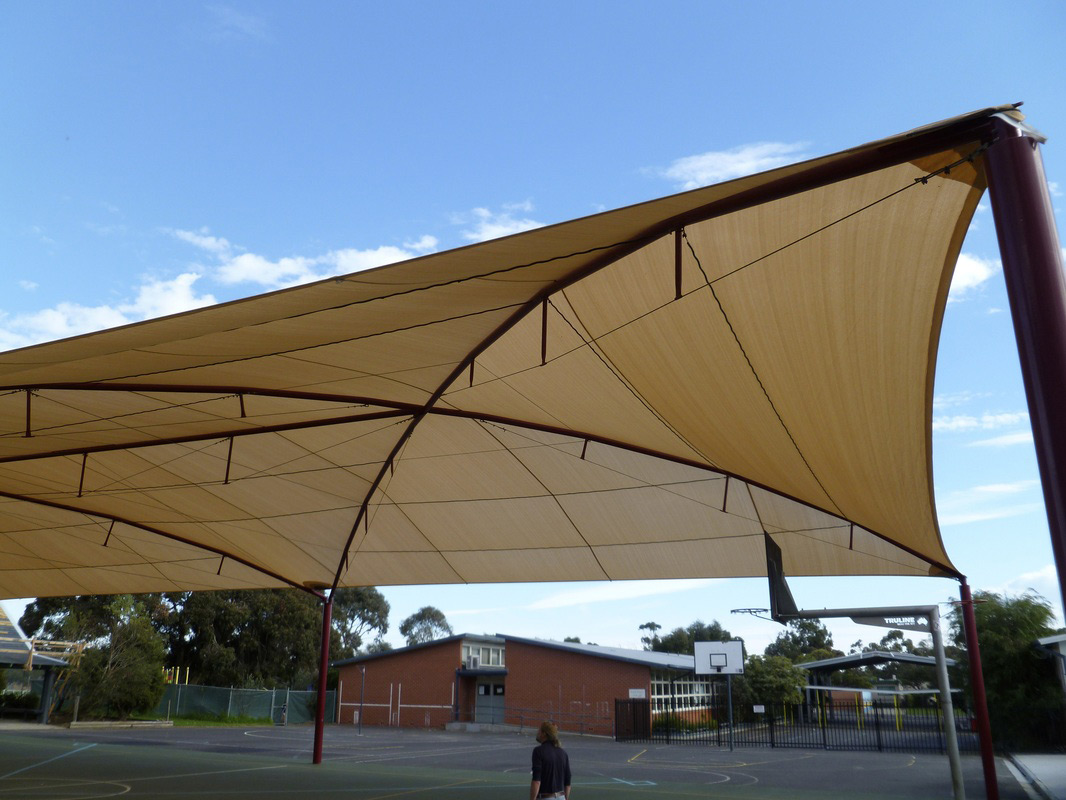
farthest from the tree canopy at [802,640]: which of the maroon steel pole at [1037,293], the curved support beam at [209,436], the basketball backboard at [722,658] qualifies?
the maroon steel pole at [1037,293]

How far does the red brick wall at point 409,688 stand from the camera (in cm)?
4869

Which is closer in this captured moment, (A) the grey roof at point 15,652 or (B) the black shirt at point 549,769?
(B) the black shirt at point 549,769

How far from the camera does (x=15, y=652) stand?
121 ft

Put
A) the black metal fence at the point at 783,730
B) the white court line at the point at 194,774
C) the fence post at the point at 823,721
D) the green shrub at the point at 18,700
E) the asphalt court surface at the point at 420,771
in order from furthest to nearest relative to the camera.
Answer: the green shrub at the point at 18,700 → the fence post at the point at 823,721 → the black metal fence at the point at 783,730 → the white court line at the point at 194,774 → the asphalt court surface at the point at 420,771

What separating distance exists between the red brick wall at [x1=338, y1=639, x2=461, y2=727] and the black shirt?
42812 millimetres

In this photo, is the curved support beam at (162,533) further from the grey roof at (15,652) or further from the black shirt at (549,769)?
the grey roof at (15,652)

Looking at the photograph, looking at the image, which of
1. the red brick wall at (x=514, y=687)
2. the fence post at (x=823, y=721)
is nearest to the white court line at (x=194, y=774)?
the fence post at (x=823, y=721)

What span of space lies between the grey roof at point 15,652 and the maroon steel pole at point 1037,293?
139ft

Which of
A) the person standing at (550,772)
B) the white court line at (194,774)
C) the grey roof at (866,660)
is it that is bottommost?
the white court line at (194,774)

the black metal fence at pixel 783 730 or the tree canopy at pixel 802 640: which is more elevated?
the tree canopy at pixel 802 640

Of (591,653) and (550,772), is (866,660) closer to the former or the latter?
(591,653)

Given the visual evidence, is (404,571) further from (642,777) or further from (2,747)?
(2,747)

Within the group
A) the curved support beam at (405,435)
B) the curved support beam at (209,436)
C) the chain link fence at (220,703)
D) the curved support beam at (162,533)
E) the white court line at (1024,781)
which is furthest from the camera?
the chain link fence at (220,703)

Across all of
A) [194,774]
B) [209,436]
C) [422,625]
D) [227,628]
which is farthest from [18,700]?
[422,625]
